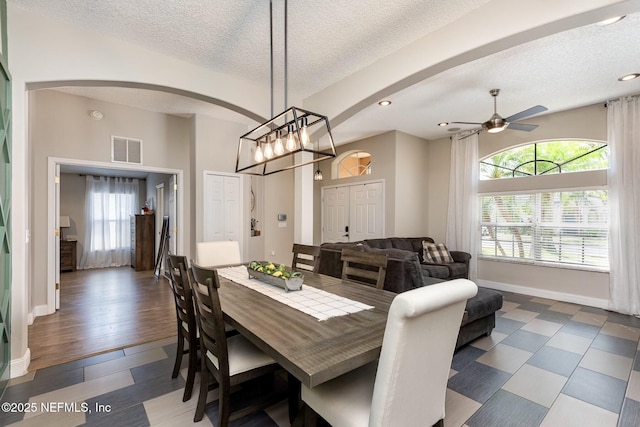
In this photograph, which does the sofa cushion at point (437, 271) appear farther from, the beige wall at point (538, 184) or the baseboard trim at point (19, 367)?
the baseboard trim at point (19, 367)

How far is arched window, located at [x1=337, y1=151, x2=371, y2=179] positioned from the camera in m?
6.77

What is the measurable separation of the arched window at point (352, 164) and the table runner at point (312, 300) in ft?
15.9

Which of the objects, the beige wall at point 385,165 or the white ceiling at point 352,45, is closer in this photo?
the white ceiling at point 352,45

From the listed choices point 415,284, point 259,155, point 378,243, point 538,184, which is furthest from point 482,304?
point 538,184

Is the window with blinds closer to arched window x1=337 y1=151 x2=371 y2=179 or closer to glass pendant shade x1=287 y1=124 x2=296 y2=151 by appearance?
arched window x1=337 y1=151 x2=371 y2=179

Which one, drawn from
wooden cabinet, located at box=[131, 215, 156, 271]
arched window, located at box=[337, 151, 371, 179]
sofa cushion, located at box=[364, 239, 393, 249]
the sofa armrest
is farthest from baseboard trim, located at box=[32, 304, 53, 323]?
the sofa armrest

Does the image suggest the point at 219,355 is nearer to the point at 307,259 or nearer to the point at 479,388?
the point at 307,259

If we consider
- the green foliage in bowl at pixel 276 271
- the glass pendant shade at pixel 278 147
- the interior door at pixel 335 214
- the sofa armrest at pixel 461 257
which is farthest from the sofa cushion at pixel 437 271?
the glass pendant shade at pixel 278 147

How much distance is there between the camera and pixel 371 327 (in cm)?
144

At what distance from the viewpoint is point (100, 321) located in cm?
353

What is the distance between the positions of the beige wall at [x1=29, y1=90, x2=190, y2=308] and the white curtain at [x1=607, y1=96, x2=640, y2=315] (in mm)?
6474

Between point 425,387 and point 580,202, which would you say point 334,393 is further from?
point 580,202

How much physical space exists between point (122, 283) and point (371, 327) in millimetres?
5789

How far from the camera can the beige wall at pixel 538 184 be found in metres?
4.21
